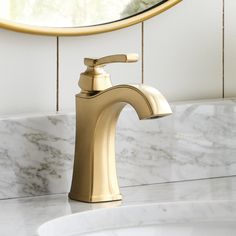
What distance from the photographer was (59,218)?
1.22 m

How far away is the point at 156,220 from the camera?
128 cm

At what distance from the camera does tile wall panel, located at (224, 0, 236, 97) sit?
1.55 m

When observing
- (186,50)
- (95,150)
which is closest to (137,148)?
(95,150)

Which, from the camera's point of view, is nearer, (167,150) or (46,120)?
(46,120)

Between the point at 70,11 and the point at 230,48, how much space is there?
0.34m

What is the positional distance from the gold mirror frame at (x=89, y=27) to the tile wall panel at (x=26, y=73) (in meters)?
0.03

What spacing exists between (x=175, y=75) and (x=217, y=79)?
0.30 feet

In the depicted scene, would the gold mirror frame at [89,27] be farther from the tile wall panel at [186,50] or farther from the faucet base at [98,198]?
the faucet base at [98,198]

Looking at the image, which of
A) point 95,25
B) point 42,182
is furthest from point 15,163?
point 95,25

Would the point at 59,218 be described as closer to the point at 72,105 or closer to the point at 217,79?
the point at 72,105

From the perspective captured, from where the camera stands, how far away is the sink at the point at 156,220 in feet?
4.05

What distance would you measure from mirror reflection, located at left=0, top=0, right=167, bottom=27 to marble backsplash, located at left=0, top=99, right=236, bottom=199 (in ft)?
0.51

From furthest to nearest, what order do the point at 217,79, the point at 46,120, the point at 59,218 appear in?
the point at 217,79 < the point at 46,120 < the point at 59,218

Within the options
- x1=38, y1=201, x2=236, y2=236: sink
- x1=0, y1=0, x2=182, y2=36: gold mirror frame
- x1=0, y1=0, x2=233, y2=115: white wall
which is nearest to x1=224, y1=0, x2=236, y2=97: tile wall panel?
x1=0, y1=0, x2=233, y2=115: white wall
